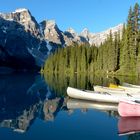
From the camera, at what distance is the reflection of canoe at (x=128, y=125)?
1002 inches

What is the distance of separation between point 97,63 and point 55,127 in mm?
115319

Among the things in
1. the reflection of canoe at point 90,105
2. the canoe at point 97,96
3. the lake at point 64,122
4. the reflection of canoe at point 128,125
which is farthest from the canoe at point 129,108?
the canoe at point 97,96

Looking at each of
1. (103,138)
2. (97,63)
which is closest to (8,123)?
(103,138)

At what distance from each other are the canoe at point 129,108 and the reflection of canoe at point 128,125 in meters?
0.45

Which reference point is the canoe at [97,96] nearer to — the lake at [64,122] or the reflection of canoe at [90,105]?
the reflection of canoe at [90,105]

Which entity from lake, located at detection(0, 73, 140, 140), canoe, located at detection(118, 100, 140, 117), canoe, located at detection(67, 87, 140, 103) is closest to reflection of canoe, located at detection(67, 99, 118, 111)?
lake, located at detection(0, 73, 140, 140)

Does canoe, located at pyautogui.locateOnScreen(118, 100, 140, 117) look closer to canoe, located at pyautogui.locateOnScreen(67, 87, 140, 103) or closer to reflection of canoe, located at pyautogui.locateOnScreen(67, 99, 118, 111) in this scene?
reflection of canoe, located at pyautogui.locateOnScreen(67, 99, 118, 111)

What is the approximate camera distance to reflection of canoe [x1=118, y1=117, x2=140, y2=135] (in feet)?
83.5

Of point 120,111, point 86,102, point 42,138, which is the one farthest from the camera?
point 86,102

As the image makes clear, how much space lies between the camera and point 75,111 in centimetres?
3516

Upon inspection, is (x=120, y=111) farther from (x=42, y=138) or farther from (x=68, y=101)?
(x=68, y=101)

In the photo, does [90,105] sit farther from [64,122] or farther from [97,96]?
[64,122]

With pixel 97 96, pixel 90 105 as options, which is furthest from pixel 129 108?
pixel 97 96

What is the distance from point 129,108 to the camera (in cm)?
2986
